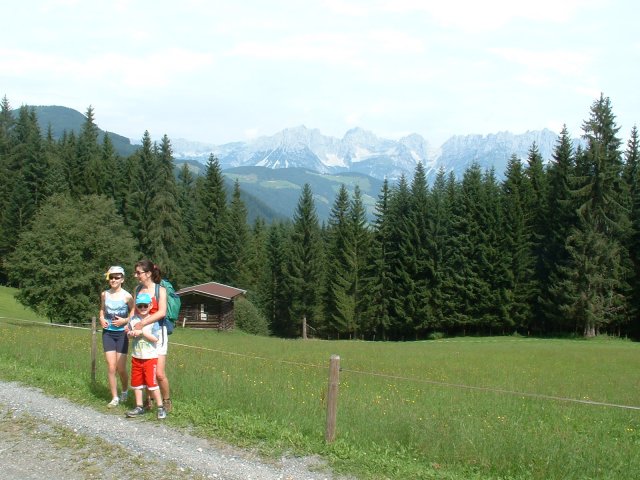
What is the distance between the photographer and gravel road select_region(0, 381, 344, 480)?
20.3 ft

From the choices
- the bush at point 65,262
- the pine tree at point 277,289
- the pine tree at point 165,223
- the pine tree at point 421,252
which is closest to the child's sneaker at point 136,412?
the bush at point 65,262

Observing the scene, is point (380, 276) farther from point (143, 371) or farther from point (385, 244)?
point (143, 371)

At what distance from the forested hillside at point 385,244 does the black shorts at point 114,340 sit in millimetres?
28823

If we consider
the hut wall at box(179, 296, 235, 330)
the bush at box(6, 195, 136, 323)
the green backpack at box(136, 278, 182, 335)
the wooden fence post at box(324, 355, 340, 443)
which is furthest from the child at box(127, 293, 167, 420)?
the hut wall at box(179, 296, 235, 330)

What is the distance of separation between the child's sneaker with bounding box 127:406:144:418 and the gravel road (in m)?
0.09

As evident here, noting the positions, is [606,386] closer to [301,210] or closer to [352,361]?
[352,361]

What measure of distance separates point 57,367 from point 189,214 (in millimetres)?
71686

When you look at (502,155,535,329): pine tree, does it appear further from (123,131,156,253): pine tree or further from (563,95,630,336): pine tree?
(123,131,156,253): pine tree

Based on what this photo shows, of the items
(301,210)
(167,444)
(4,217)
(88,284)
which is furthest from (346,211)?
(167,444)

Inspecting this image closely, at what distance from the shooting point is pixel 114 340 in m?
9.22

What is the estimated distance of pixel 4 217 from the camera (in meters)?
66.9

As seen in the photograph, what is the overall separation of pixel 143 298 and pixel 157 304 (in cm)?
22

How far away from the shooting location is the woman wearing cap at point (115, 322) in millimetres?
9070

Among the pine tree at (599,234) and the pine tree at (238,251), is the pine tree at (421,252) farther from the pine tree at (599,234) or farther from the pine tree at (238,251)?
the pine tree at (238,251)
